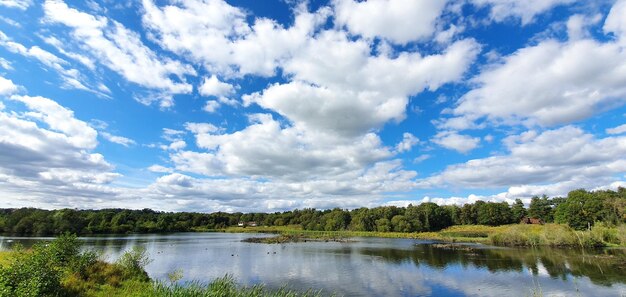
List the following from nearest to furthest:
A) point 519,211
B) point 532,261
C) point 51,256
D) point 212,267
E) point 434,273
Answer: point 51,256 → point 434,273 → point 212,267 → point 532,261 → point 519,211

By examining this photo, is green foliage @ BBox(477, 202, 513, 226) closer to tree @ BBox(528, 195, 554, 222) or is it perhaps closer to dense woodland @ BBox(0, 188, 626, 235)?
dense woodland @ BBox(0, 188, 626, 235)

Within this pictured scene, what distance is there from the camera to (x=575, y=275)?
42.4 meters

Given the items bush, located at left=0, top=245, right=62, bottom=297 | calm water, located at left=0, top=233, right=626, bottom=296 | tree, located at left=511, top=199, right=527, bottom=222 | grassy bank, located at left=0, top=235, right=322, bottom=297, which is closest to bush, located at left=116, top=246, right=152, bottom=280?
grassy bank, located at left=0, top=235, right=322, bottom=297

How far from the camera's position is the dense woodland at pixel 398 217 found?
4412 inches

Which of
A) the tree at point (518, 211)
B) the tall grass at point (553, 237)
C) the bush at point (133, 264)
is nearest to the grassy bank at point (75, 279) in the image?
the bush at point (133, 264)

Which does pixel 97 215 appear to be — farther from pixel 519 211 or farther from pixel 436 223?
pixel 519 211

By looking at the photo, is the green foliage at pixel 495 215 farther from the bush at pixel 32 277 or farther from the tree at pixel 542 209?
the bush at pixel 32 277

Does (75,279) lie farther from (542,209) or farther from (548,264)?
(542,209)

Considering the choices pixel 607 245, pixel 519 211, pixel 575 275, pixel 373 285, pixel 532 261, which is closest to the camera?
pixel 373 285

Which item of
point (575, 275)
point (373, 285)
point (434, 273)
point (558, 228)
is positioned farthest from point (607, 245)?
point (373, 285)

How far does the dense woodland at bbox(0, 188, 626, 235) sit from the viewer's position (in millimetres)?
112062

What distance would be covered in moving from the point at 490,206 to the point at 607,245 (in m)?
71.9

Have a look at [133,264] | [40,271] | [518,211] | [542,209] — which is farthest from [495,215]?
[40,271]

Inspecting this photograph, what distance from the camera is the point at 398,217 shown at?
146250 mm
